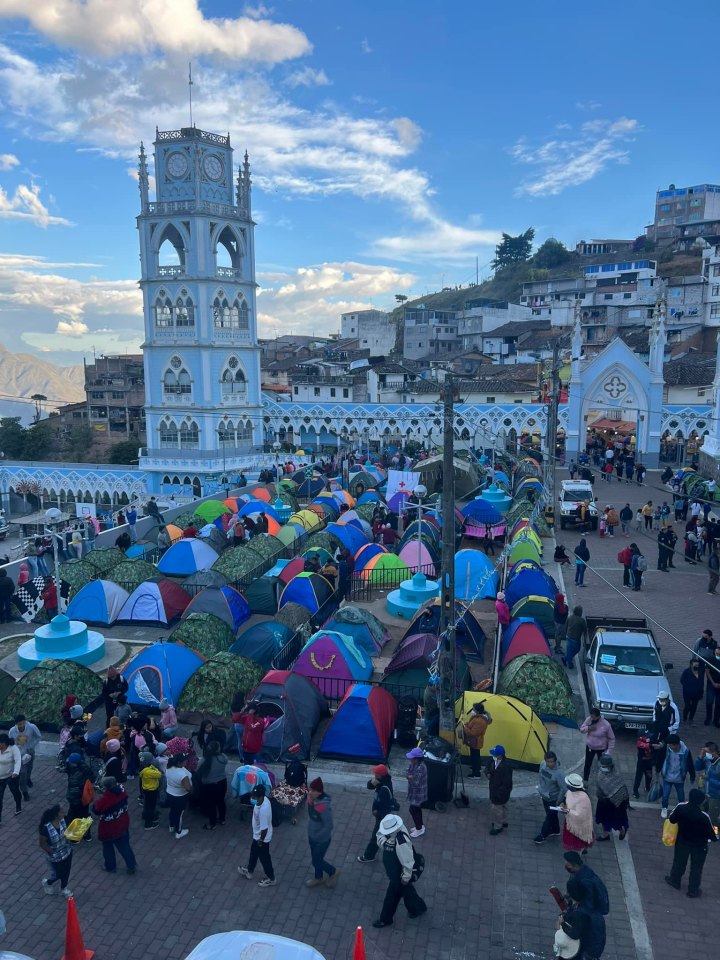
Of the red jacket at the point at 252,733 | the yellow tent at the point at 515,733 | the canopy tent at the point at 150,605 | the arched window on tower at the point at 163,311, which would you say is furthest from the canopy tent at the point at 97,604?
the arched window on tower at the point at 163,311

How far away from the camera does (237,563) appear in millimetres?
19531

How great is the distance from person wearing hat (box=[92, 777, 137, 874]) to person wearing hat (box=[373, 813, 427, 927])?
2.89 meters

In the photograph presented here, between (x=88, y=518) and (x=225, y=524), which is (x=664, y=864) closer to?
(x=225, y=524)

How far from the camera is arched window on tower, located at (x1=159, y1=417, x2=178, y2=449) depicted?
138 feet

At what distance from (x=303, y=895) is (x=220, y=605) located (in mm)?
8581

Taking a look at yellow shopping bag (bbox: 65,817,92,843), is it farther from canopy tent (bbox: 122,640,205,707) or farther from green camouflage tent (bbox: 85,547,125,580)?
green camouflage tent (bbox: 85,547,125,580)

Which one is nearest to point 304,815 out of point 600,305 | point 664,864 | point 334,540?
point 664,864

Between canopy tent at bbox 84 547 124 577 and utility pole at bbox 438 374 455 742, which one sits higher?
utility pole at bbox 438 374 455 742

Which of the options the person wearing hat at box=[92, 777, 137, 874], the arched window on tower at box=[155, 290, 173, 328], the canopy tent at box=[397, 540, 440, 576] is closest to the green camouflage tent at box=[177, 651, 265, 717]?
the person wearing hat at box=[92, 777, 137, 874]

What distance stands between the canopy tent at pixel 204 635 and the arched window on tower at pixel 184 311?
29.8m

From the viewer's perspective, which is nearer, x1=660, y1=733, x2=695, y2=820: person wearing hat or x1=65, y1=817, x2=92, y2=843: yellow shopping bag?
x1=65, y1=817, x2=92, y2=843: yellow shopping bag

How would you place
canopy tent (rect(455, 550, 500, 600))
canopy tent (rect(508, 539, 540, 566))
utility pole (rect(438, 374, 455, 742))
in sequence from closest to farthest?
utility pole (rect(438, 374, 455, 742))
canopy tent (rect(455, 550, 500, 600))
canopy tent (rect(508, 539, 540, 566))

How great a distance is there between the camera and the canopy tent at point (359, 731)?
415 inches

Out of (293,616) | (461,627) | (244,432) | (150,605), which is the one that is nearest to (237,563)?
(150,605)
